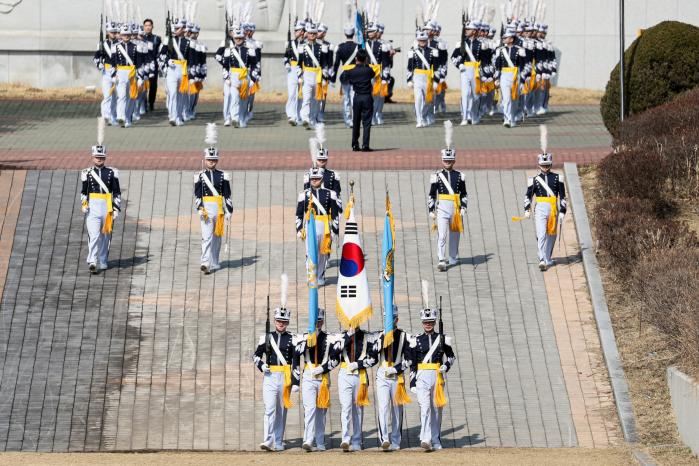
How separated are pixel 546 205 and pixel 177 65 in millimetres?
11806

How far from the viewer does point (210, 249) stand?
25.8 m

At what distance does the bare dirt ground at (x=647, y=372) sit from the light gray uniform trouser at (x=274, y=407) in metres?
3.94

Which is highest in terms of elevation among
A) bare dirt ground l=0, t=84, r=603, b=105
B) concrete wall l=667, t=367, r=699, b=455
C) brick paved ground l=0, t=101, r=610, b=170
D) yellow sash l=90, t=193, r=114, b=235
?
bare dirt ground l=0, t=84, r=603, b=105

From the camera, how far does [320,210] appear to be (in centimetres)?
2530

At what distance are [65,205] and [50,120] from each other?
9.32 metres

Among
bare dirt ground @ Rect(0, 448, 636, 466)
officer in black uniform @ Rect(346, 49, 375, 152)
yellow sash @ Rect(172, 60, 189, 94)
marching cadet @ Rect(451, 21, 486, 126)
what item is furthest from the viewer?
yellow sash @ Rect(172, 60, 189, 94)

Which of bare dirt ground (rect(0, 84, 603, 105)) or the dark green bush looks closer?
the dark green bush

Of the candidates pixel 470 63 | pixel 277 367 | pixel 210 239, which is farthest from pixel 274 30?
pixel 277 367

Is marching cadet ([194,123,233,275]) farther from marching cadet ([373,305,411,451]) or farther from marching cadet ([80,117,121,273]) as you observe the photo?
marching cadet ([373,305,411,451])

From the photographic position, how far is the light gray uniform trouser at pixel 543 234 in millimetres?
25875

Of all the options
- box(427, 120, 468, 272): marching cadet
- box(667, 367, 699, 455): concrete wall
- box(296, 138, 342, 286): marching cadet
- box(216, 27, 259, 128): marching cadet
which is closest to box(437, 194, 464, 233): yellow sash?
box(427, 120, 468, 272): marching cadet

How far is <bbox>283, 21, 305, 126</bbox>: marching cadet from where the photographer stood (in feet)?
116

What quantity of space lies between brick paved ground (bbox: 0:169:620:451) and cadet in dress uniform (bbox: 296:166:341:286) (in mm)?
581

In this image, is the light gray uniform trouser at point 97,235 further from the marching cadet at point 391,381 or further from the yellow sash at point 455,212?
the marching cadet at point 391,381
